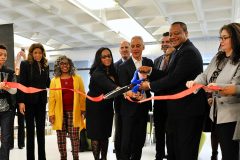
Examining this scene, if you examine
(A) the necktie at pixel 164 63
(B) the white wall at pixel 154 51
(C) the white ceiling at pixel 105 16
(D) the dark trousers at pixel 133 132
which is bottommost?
(D) the dark trousers at pixel 133 132

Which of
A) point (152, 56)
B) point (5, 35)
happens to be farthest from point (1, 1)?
point (152, 56)

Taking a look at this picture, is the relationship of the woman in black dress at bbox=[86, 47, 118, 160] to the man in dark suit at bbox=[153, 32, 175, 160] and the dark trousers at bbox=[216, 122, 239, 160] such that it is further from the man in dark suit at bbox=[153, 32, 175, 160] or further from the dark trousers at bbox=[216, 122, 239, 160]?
the dark trousers at bbox=[216, 122, 239, 160]

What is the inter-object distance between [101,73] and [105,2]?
11.0ft

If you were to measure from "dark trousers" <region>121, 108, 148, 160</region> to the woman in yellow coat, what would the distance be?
31.8 inches

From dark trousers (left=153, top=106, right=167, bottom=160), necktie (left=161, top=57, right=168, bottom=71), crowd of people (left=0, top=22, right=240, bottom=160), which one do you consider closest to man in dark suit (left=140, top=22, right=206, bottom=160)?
crowd of people (left=0, top=22, right=240, bottom=160)

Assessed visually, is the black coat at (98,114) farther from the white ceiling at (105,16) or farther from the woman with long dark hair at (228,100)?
the white ceiling at (105,16)

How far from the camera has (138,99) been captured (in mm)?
2906

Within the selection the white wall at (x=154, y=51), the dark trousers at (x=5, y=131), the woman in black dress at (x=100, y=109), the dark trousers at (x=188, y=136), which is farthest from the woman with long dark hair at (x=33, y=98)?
the white wall at (x=154, y=51)

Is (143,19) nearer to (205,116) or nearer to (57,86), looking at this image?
(57,86)

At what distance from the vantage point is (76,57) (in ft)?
37.4

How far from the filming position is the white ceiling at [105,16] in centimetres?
609

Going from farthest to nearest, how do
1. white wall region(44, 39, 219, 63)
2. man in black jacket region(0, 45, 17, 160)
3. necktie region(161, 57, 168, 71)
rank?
white wall region(44, 39, 219, 63)
necktie region(161, 57, 168, 71)
man in black jacket region(0, 45, 17, 160)

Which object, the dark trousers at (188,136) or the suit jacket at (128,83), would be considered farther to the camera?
the suit jacket at (128,83)

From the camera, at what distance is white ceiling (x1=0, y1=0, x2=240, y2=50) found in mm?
6094
